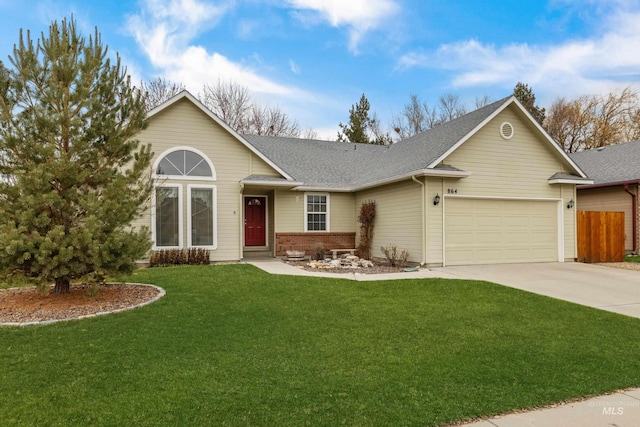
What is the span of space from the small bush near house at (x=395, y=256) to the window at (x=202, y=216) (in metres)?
5.83

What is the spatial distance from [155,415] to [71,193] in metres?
4.76

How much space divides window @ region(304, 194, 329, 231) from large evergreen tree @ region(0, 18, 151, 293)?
29.3ft

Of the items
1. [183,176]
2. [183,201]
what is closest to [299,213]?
[183,201]

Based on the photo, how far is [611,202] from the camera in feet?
56.5

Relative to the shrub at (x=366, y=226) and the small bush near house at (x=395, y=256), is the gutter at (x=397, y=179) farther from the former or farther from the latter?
the small bush near house at (x=395, y=256)

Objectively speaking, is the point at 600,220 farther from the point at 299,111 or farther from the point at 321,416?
the point at 299,111

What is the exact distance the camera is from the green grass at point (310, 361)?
3494 mm

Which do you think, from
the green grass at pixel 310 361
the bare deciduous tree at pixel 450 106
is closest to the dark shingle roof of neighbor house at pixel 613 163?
the green grass at pixel 310 361

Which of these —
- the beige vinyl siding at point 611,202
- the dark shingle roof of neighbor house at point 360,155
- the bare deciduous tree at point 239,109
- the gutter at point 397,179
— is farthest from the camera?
the bare deciduous tree at point 239,109

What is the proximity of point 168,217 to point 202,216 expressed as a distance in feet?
3.37

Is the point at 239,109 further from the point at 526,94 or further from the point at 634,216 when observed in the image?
the point at 634,216

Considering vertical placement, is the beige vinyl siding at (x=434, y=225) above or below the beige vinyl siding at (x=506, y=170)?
below

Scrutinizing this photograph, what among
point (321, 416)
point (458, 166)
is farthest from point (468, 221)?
point (321, 416)

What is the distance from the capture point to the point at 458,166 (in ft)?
43.2
